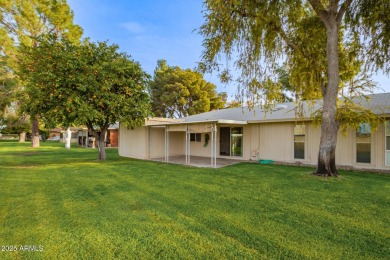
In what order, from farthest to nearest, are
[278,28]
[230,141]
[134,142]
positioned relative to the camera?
[134,142], [230,141], [278,28]

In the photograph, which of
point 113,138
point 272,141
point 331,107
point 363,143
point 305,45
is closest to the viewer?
point 331,107

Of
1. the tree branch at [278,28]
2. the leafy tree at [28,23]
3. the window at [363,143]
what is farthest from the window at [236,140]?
the leafy tree at [28,23]

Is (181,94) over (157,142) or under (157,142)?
over

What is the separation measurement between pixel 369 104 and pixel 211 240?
10.3 meters

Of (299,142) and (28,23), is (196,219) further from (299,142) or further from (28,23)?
(28,23)

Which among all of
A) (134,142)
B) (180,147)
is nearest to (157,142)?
(134,142)

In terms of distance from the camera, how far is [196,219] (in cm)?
387

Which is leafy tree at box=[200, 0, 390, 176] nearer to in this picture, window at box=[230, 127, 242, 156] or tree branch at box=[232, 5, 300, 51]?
tree branch at box=[232, 5, 300, 51]

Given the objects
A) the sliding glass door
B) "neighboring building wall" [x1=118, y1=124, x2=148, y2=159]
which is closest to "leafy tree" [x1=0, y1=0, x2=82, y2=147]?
"neighboring building wall" [x1=118, y1=124, x2=148, y2=159]

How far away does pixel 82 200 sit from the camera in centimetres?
496

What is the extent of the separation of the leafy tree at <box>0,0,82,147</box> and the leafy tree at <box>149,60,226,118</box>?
11.4 m

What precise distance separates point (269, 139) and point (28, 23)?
2210cm

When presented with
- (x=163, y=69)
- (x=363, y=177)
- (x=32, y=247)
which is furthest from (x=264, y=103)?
(x=163, y=69)

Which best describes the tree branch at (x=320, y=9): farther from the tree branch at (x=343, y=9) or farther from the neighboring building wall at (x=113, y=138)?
the neighboring building wall at (x=113, y=138)
